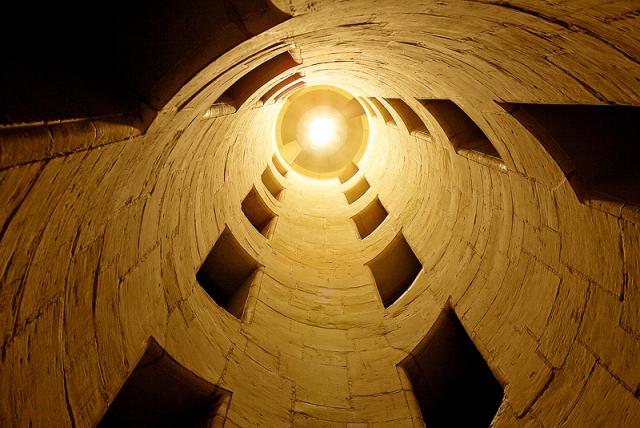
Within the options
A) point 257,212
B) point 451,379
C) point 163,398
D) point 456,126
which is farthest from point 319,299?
point 456,126

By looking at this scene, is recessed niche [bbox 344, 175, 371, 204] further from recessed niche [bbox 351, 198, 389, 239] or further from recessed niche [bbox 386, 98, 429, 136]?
recessed niche [bbox 386, 98, 429, 136]

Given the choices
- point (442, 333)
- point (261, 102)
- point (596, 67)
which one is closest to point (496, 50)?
point (596, 67)

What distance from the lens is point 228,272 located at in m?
7.36

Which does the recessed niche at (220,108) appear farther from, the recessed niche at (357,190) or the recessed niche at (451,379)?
the recessed niche at (357,190)

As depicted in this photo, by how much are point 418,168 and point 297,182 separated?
6027 mm

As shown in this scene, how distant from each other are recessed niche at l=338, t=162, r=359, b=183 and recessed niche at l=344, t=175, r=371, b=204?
1.30 metres

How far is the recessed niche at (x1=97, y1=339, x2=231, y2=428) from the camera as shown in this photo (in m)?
4.22

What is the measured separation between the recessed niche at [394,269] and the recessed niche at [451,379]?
6.19ft

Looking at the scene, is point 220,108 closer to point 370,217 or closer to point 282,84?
point 282,84

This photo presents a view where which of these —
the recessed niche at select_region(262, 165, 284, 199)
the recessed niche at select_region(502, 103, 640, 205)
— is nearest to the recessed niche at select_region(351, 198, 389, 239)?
the recessed niche at select_region(262, 165, 284, 199)

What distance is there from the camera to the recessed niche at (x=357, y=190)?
1262 cm

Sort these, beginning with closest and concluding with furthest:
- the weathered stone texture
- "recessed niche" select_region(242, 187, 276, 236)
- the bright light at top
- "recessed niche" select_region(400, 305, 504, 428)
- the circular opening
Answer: the weathered stone texture → "recessed niche" select_region(400, 305, 504, 428) → "recessed niche" select_region(242, 187, 276, 236) → the circular opening → the bright light at top

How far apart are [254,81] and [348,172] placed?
987 cm

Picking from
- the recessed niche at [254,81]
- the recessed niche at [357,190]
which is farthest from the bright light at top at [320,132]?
the recessed niche at [254,81]
